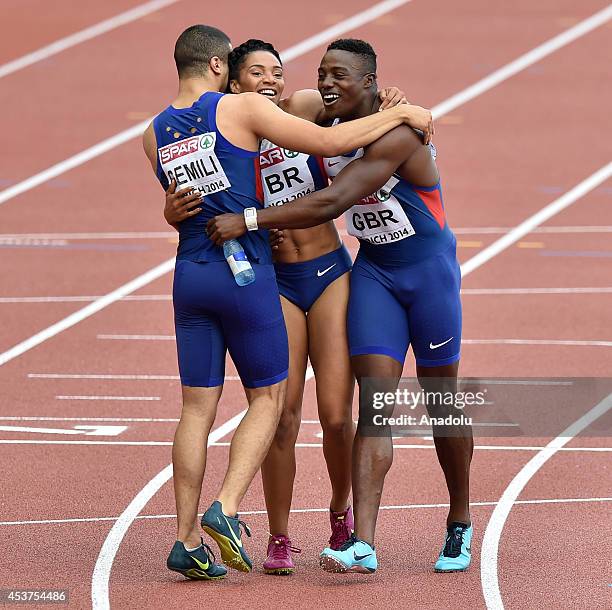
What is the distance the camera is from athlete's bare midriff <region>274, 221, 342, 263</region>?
6.97m

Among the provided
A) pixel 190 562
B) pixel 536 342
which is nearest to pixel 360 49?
pixel 190 562

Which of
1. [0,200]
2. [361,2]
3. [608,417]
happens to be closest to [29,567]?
[608,417]

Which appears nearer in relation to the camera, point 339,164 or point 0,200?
point 339,164

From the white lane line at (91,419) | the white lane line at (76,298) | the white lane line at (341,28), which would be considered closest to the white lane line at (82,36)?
the white lane line at (341,28)

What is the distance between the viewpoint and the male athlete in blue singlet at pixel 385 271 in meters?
6.48

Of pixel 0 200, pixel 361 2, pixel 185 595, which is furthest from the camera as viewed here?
pixel 361 2

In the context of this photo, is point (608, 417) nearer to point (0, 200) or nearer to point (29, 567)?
point (29, 567)

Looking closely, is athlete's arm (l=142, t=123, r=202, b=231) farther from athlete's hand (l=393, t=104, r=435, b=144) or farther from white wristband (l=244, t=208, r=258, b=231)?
athlete's hand (l=393, t=104, r=435, b=144)

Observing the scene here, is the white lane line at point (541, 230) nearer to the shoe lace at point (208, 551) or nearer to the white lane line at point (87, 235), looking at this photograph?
the white lane line at point (87, 235)

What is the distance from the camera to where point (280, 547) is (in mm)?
6844

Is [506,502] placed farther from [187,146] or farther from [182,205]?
[187,146]

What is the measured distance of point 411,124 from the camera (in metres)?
6.50

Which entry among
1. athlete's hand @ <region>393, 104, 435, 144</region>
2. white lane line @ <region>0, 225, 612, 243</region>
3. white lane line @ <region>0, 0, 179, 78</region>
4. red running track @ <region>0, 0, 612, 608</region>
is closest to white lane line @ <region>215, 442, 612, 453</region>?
red running track @ <region>0, 0, 612, 608</region>

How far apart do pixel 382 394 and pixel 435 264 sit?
675 mm
